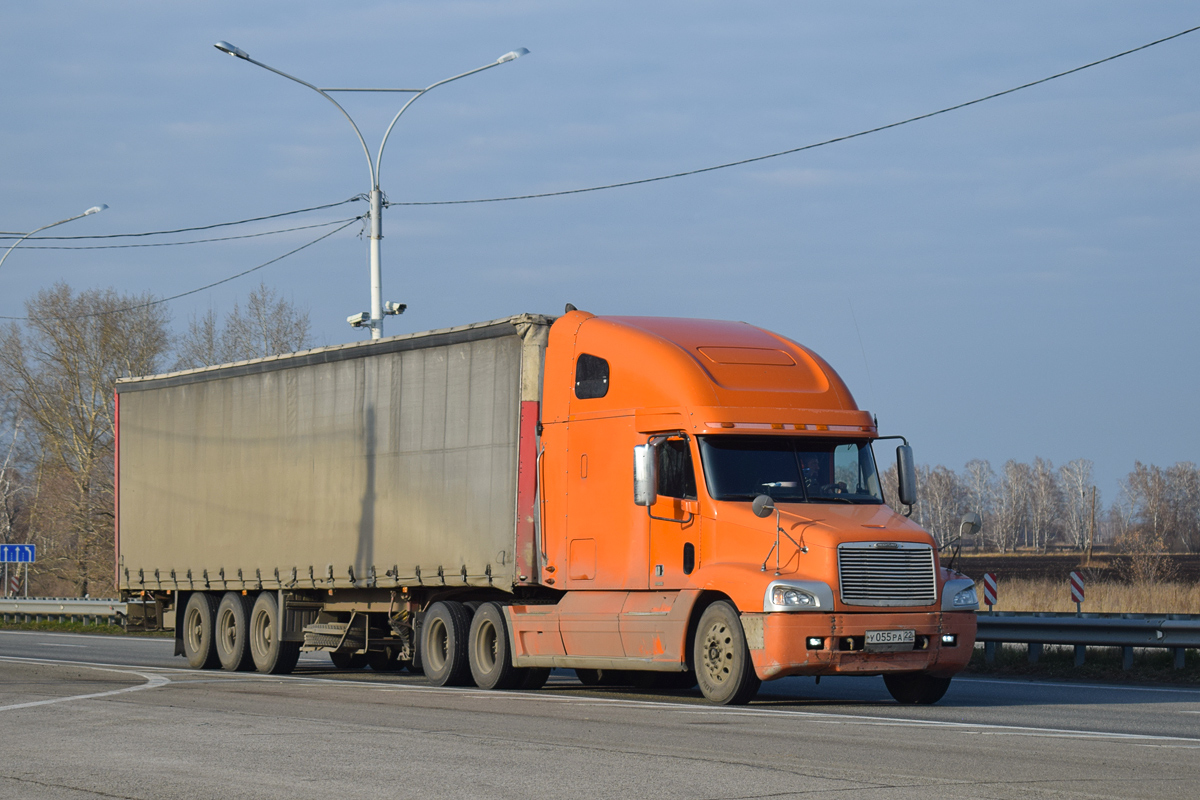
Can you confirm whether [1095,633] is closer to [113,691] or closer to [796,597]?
[796,597]

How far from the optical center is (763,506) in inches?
508

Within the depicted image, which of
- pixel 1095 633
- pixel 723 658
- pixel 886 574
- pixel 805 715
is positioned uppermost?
pixel 886 574

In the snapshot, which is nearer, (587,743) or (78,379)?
(587,743)

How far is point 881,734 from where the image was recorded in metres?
10.6

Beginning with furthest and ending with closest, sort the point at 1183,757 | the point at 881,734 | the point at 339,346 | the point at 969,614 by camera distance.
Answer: the point at 339,346 → the point at 969,614 → the point at 881,734 → the point at 1183,757

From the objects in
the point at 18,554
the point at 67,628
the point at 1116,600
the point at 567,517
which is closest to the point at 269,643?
the point at 567,517

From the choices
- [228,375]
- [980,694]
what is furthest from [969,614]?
[228,375]

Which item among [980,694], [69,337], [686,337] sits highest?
[69,337]

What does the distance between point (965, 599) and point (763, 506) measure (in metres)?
2.13

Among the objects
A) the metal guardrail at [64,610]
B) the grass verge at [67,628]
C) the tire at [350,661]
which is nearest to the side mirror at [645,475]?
the tire at [350,661]

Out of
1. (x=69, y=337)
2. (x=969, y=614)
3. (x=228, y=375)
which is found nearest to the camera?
(x=969, y=614)

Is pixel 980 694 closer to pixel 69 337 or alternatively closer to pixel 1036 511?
pixel 69 337

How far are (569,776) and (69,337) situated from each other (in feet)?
156

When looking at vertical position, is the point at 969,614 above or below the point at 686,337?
below
